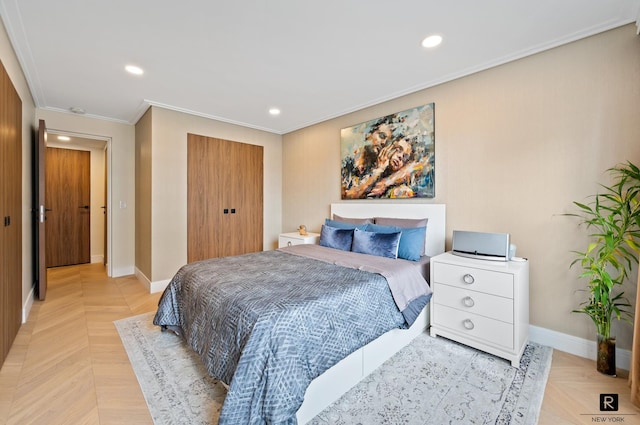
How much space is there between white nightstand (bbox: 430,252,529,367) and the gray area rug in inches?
4.6

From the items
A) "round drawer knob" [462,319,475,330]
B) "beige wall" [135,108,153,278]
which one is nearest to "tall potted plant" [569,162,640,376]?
"round drawer knob" [462,319,475,330]

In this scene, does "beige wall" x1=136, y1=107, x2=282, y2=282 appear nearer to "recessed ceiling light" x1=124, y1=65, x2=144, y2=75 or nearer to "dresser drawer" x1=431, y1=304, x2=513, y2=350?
"recessed ceiling light" x1=124, y1=65, x2=144, y2=75

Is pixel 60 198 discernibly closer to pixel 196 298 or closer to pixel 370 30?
pixel 196 298

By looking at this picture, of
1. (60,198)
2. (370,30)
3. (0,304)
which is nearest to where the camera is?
(0,304)

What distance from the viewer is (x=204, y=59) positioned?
2471mm

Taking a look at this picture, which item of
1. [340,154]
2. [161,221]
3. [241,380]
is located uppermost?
[340,154]

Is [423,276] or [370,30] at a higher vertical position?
[370,30]

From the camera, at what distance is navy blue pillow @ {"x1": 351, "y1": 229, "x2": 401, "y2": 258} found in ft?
8.73

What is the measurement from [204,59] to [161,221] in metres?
2.21

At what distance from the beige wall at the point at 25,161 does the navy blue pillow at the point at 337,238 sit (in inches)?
121

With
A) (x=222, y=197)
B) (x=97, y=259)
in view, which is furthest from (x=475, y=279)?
(x=97, y=259)

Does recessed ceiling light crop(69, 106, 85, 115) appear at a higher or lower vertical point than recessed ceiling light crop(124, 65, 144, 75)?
higher

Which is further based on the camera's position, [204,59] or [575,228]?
[204,59]

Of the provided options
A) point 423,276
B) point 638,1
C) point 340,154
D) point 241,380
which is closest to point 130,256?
point 340,154
